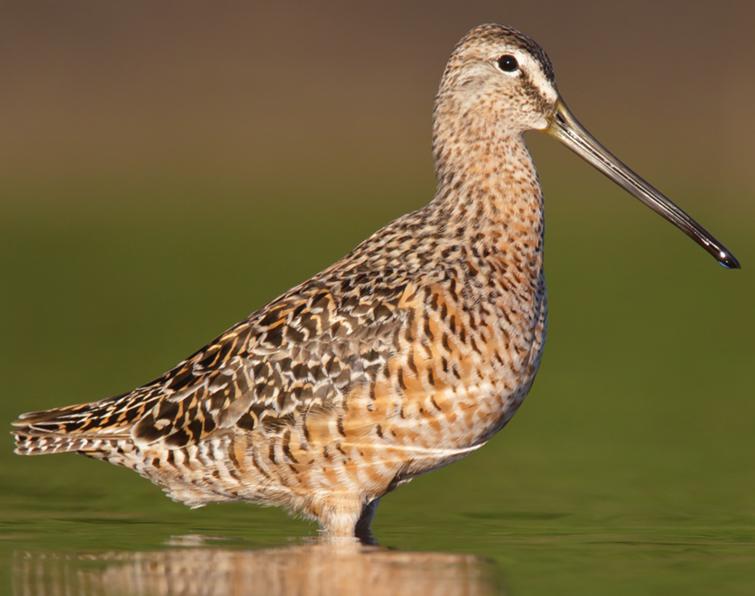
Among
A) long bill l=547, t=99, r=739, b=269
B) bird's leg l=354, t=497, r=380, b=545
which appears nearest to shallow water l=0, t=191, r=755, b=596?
bird's leg l=354, t=497, r=380, b=545

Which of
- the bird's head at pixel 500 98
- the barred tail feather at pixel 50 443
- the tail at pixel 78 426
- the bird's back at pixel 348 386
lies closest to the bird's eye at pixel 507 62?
the bird's head at pixel 500 98

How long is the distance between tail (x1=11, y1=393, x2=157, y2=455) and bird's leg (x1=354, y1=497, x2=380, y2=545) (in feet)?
3.57

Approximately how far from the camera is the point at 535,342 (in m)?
9.05

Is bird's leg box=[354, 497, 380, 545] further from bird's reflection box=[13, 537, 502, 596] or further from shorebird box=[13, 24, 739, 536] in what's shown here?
bird's reflection box=[13, 537, 502, 596]

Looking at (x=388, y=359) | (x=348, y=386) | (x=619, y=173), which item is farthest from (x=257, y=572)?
(x=619, y=173)

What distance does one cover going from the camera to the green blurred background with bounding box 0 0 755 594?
9883 mm

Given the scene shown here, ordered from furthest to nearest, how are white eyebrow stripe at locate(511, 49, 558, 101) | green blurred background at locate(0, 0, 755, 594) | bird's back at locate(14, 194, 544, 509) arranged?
green blurred background at locate(0, 0, 755, 594) → white eyebrow stripe at locate(511, 49, 558, 101) → bird's back at locate(14, 194, 544, 509)

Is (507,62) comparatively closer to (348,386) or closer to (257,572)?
(348,386)

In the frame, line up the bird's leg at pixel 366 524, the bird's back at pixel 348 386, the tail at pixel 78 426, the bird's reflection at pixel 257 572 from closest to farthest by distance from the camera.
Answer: the bird's reflection at pixel 257 572 < the bird's back at pixel 348 386 < the bird's leg at pixel 366 524 < the tail at pixel 78 426

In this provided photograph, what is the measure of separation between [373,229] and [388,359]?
13225 mm

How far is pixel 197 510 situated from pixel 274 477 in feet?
4.69

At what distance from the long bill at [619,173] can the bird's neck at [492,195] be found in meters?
0.22

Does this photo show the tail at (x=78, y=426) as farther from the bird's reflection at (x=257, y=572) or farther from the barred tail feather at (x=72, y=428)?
the bird's reflection at (x=257, y=572)

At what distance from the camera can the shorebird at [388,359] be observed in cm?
882
